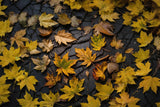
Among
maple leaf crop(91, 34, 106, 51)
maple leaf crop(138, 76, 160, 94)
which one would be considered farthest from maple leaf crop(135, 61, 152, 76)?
maple leaf crop(91, 34, 106, 51)

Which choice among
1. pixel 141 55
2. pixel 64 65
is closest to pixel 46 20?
pixel 64 65

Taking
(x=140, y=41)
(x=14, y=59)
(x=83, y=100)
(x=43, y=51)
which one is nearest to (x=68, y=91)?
(x=83, y=100)

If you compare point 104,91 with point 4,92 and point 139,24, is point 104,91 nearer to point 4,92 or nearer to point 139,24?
point 139,24

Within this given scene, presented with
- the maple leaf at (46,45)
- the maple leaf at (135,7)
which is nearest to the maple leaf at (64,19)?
the maple leaf at (46,45)

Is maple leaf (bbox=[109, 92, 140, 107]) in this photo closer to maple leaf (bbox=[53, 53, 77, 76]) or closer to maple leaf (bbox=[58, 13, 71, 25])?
maple leaf (bbox=[53, 53, 77, 76])

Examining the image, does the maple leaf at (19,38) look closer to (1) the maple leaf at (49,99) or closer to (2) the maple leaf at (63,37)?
(2) the maple leaf at (63,37)

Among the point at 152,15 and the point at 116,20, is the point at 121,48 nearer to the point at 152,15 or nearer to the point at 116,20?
the point at 116,20

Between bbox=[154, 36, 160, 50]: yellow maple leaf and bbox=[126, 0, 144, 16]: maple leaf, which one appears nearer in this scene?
bbox=[154, 36, 160, 50]: yellow maple leaf
